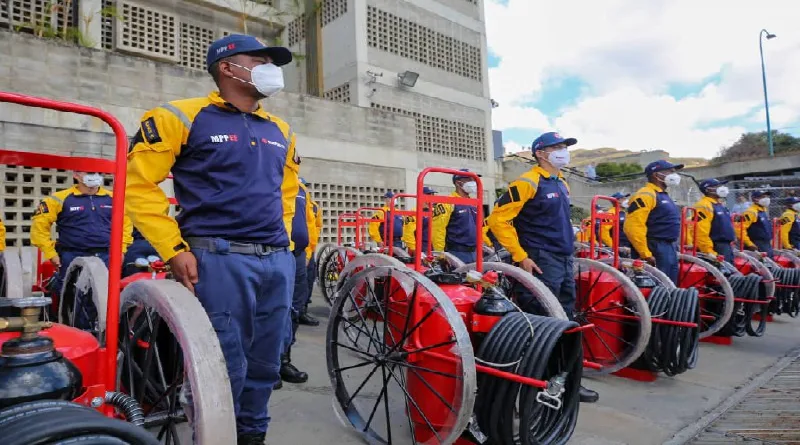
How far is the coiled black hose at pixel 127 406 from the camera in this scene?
1436mm

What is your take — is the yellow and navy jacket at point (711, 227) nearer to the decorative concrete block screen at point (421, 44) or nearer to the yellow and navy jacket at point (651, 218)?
the yellow and navy jacket at point (651, 218)

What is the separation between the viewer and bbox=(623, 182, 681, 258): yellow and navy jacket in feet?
16.7

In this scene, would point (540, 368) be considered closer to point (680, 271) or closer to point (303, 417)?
point (303, 417)

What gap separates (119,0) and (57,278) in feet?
26.8

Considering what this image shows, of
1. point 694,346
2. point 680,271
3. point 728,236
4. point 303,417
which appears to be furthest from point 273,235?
point 728,236

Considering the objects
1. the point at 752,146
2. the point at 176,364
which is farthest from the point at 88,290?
the point at 752,146

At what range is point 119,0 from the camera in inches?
419

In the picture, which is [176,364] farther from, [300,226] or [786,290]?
[786,290]

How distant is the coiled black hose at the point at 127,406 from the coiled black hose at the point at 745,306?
5.41 metres

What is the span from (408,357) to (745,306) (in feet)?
14.2

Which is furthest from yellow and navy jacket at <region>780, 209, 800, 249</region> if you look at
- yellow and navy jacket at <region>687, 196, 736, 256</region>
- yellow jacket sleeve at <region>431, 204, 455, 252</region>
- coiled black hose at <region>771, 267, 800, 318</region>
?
yellow jacket sleeve at <region>431, 204, 455, 252</region>

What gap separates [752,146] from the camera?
105 ft

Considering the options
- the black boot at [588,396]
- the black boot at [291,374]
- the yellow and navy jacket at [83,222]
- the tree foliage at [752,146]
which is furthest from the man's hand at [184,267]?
the tree foliage at [752,146]

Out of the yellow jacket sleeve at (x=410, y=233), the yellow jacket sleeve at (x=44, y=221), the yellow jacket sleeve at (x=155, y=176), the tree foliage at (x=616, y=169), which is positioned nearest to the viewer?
the yellow jacket sleeve at (x=155, y=176)
